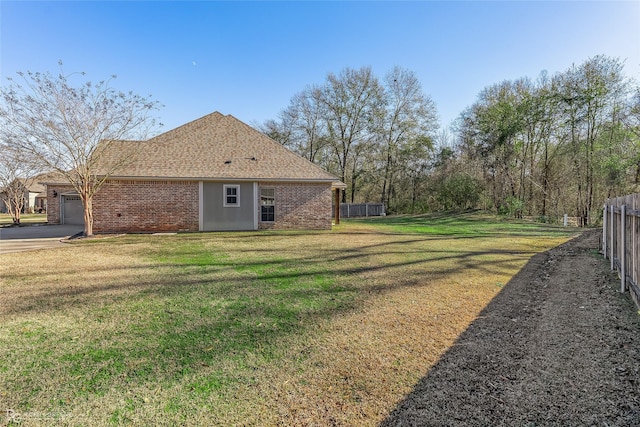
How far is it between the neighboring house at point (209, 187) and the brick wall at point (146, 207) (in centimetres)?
4

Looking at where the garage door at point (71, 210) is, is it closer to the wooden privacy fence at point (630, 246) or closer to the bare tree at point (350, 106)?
the bare tree at point (350, 106)

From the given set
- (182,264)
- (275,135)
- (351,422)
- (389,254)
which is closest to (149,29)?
(182,264)

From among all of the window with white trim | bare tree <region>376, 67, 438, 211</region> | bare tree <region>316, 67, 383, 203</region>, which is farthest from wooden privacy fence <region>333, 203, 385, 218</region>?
the window with white trim

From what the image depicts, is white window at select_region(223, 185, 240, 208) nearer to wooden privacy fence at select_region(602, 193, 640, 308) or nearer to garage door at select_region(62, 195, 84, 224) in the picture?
garage door at select_region(62, 195, 84, 224)

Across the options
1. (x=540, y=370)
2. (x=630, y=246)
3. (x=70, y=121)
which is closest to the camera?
(x=540, y=370)

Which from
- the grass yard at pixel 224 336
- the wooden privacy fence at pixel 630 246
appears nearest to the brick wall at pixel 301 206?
the grass yard at pixel 224 336

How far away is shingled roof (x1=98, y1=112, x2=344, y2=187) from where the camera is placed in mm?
14430

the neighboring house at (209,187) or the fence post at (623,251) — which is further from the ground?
the neighboring house at (209,187)

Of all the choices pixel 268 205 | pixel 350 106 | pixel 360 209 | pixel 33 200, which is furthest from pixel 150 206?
pixel 33 200

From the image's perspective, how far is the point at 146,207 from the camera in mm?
14242

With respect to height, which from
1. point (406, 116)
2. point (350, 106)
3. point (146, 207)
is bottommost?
point (146, 207)

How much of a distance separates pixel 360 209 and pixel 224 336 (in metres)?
28.3

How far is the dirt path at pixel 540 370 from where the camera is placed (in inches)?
91.7

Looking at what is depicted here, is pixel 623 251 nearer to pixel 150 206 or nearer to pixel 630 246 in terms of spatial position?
pixel 630 246
